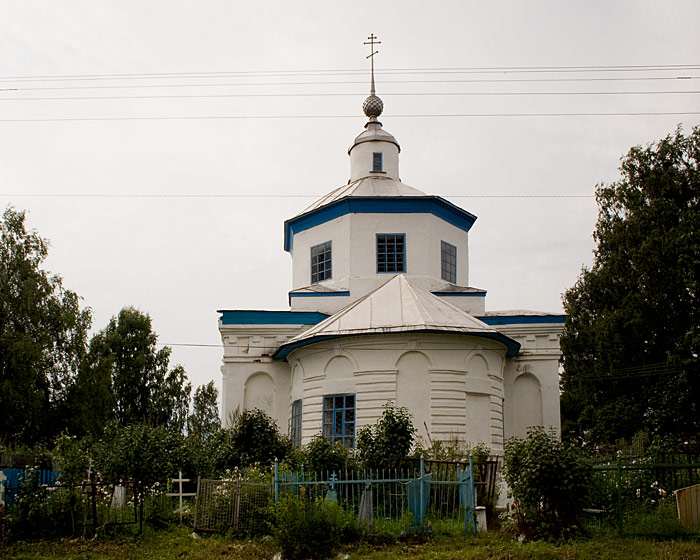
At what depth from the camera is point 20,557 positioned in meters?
11.9

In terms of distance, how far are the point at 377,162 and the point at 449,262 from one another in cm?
453

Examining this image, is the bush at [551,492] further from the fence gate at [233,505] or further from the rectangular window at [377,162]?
the rectangular window at [377,162]

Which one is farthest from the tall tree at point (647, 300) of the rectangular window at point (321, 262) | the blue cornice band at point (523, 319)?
the rectangular window at point (321, 262)

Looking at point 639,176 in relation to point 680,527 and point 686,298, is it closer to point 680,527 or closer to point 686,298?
point 686,298

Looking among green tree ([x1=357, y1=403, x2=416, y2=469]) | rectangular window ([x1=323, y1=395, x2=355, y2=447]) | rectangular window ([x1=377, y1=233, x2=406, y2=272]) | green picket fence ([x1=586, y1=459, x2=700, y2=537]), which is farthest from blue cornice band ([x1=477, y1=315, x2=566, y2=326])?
green picket fence ([x1=586, y1=459, x2=700, y2=537])

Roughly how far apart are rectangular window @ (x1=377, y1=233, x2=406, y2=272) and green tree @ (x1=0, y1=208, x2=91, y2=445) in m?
12.4

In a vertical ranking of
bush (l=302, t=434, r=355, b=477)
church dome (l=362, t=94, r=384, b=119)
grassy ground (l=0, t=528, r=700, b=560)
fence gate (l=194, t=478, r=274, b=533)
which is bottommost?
grassy ground (l=0, t=528, r=700, b=560)

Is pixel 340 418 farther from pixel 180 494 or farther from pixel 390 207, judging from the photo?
pixel 390 207

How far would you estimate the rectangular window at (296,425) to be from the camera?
20.2 meters

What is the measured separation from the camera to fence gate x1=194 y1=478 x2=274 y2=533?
42.1 ft

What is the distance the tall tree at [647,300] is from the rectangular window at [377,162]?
9246 millimetres

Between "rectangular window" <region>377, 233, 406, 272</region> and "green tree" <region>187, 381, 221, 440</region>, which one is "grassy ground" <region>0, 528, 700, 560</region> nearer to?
"rectangular window" <region>377, 233, 406, 272</region>

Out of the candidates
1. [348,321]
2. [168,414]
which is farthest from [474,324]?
[168,414]

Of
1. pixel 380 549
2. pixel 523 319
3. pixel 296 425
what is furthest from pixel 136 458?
pixel 523 319
